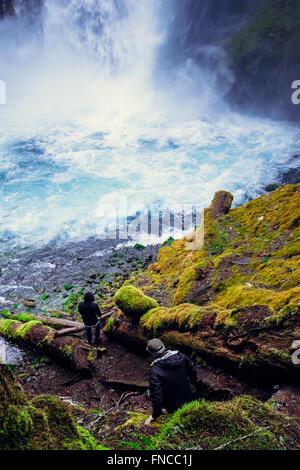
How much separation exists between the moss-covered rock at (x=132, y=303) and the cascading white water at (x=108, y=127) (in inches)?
327

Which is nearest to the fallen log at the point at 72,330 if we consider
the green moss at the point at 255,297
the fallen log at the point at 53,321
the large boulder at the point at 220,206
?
the fallen log at the point at 53,321

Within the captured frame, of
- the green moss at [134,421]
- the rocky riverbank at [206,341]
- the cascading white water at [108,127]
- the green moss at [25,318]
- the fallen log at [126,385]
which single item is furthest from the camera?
the cascading white water at [108,127]

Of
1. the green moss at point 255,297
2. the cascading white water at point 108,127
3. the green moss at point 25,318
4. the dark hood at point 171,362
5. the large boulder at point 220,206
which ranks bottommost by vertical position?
the green moss at point 25,318

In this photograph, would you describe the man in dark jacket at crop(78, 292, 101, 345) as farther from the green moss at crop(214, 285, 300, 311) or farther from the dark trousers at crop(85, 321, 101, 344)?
the green moss at crop(214, 285, 300, 311)

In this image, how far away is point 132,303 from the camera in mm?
6289

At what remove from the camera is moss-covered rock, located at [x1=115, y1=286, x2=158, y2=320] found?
627 cm

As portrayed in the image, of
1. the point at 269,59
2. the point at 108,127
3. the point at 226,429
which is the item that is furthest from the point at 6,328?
the point at 269,59

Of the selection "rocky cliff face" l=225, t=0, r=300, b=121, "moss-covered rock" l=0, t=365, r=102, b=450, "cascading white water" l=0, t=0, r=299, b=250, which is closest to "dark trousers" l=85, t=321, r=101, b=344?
"moss-covered rock" l=0, t=365, r=102, b=450

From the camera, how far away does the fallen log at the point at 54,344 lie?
6105mm

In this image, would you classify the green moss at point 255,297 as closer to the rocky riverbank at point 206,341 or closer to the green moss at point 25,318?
the rocky riverbank at point 206,341

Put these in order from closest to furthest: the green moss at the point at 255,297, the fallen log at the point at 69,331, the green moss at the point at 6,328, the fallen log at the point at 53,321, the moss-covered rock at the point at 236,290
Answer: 1. the moss-covered rock at the point at 236,290
2. the green moss at the point at 255,297
3. the fallen log at the point at 69,331
4. the green moss at the point at 6,328
5. the fallen log at the point at 53,321

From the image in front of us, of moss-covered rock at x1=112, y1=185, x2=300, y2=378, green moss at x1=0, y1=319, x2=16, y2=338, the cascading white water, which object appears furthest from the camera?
the cascading white water

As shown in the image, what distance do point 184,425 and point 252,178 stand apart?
17.6 metres

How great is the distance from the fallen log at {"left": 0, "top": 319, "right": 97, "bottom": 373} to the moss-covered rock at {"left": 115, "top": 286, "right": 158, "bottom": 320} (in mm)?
1240
